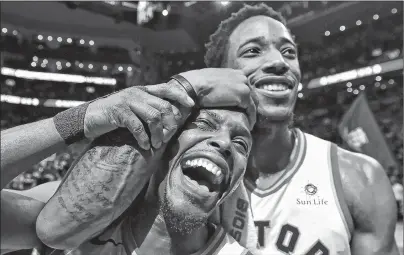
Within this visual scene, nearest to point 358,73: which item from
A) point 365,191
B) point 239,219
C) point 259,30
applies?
point 365,191

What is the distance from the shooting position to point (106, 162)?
126cm

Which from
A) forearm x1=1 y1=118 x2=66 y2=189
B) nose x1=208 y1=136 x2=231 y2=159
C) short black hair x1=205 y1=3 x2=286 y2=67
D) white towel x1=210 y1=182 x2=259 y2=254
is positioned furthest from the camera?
short black hair x1=205 y1=3 x2=286 y2=67

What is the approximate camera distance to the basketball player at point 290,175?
78.3 inches

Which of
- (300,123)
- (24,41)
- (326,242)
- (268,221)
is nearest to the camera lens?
(326,242)

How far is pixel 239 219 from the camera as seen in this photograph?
193 centimetres

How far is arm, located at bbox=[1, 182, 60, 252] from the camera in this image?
4.00ft

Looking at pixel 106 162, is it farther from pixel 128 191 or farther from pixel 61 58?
pixel 61 58

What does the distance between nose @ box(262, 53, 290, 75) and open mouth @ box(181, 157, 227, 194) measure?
2.68 feet

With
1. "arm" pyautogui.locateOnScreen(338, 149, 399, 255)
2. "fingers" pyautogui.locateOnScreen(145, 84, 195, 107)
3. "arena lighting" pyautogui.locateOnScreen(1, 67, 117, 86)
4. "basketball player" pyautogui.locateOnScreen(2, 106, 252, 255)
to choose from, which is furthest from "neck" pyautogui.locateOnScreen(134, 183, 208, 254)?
"arena lighting" pyautogui.locateOnScreen(1, 67, 117, 86)

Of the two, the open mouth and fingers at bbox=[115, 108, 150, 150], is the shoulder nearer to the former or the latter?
the open mouth

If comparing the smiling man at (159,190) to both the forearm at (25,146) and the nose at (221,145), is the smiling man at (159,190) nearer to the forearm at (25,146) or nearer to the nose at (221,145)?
the nose at (221,145)

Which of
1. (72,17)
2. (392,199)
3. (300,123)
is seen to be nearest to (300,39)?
(300,123)

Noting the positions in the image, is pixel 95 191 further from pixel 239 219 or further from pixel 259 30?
pixel 259 30

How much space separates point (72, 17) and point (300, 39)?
7006 millimetres
